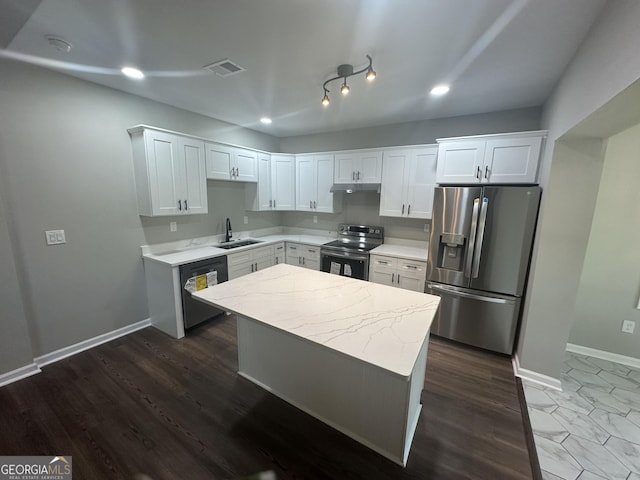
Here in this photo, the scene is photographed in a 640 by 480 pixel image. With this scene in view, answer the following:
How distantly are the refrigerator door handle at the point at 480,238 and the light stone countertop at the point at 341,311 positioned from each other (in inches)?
46.6

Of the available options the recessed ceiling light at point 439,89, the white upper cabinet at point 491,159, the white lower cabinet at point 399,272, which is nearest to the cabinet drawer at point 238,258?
the white lower cabinet at point 399,272

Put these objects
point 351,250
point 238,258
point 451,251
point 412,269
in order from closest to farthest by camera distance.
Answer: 1. point 451,251
2. point 412,269
3. point 238,258
4. point 351,250

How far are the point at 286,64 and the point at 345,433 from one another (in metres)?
2.87

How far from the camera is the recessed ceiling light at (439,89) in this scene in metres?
2.44

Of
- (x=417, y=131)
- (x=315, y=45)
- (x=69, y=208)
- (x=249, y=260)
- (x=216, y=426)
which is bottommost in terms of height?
(x=216, y=426)

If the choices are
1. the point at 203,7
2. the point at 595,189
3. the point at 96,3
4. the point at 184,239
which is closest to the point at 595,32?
the point at 595,189

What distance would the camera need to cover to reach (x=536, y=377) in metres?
2.34

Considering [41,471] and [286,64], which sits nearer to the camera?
[41,471]

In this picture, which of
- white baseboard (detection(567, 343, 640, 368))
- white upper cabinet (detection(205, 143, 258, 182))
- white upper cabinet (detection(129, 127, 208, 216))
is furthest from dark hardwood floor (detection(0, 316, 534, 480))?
white upper cabinet (detection(205, 143, 258, 182))

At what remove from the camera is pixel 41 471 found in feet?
5.06

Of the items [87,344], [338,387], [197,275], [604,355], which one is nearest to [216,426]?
[338,387]

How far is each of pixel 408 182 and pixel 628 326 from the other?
105 inches

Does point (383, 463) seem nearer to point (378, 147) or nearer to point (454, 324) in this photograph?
point (454, 324)

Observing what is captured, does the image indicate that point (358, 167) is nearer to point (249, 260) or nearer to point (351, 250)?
point (351, 250)
